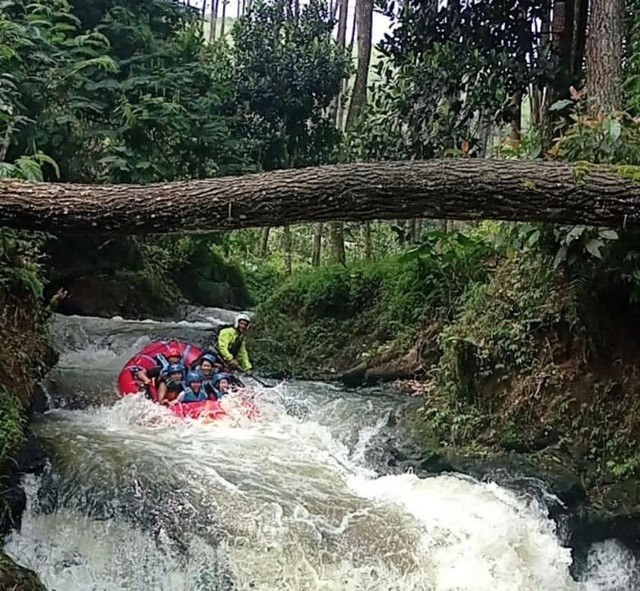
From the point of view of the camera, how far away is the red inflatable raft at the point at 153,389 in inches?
320

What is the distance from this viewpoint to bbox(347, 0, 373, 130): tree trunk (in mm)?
15547

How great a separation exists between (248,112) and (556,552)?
11.7 m

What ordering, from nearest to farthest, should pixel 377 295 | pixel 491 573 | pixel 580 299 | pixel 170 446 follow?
pixel 491 573 → pixel 580 299 → pixel 170 446 → pixel 377 295

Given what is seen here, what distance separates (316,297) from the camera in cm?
1162

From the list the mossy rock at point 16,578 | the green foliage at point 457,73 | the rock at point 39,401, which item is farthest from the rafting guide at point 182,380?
the green foliage at point 457,73

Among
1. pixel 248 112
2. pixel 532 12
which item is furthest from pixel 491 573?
pixel 248 112

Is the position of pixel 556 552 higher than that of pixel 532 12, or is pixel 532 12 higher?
pixel 532 12

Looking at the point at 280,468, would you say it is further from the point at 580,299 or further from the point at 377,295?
the point at 377,295

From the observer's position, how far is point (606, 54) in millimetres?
Answer: 7445

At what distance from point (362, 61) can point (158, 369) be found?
373 inches

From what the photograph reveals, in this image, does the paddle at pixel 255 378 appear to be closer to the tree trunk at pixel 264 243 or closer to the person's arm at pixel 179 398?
the person's arm at pixel 179 398

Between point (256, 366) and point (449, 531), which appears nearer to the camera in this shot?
point (449, 531)

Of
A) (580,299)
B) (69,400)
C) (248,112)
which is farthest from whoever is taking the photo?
(248,112)

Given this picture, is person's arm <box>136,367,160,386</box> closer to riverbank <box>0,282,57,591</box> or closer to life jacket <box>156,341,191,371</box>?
life jacket <box>156,341,191,371</box>
